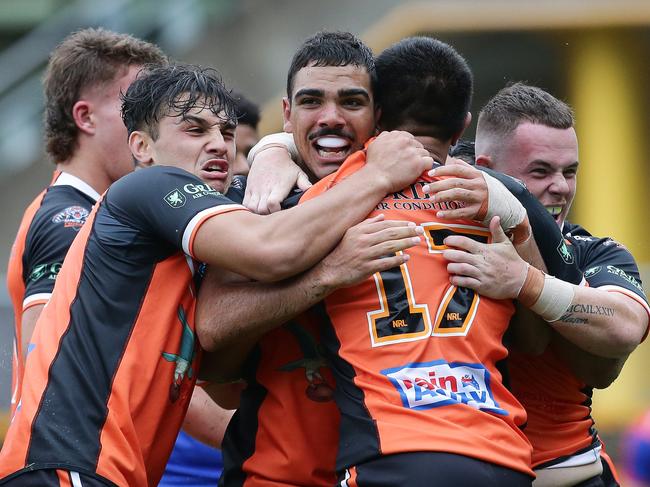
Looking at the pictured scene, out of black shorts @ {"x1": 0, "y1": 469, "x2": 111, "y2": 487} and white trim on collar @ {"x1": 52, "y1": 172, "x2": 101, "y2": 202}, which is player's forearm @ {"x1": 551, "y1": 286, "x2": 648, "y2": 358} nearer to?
black shorts @ {"x1": 0, "y1": 469, "x2": 111, "y2": 487}

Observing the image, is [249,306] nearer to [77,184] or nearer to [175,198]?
[175,198]

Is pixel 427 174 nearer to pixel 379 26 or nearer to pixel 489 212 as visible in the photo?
pixel 489 212

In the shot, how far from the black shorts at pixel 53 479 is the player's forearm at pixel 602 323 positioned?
1775mm

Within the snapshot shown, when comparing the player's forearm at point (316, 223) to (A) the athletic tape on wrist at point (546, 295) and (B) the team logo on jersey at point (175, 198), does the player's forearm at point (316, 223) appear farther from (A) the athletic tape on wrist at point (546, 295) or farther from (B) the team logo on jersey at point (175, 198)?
(A) the athletic tape on wrist at point (546, 295)

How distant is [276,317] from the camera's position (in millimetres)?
4098

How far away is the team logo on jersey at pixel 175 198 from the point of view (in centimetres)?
407

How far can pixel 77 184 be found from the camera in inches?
222

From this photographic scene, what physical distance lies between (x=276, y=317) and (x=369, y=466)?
0.64 meters

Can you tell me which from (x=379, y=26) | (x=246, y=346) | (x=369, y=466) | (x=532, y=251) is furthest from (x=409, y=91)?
(x=379, y=26)

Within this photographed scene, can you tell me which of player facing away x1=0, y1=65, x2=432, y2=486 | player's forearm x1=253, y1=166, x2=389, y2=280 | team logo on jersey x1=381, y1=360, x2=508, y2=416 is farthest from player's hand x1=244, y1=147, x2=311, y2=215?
team logo on jersey x1=381, y1=360, x2=508, y2=416

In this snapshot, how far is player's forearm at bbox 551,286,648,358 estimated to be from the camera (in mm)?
4312

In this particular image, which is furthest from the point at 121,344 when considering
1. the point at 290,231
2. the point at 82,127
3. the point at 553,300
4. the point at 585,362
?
the point at 82,127

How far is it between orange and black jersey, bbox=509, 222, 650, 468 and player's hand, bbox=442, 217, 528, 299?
2.24ft

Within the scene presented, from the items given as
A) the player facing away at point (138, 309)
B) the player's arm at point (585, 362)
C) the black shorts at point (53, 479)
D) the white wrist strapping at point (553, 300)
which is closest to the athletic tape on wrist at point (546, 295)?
the white wrist strapping at point (553, 300)
